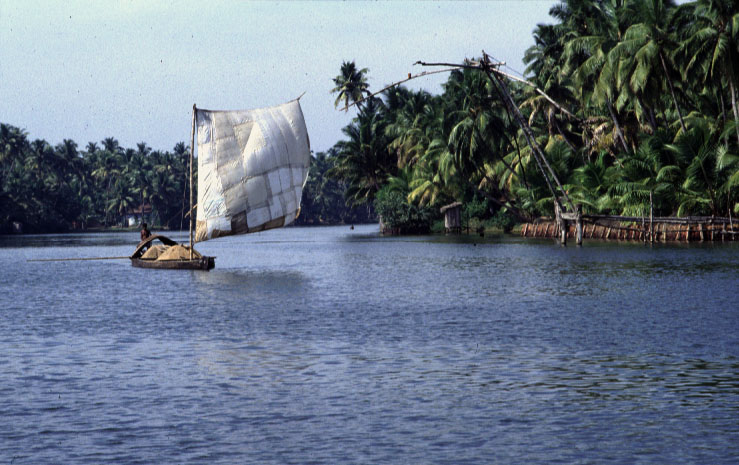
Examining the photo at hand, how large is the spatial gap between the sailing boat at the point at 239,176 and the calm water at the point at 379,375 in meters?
11.7

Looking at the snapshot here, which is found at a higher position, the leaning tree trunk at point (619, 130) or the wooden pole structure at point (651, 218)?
the leaning tree trunk at point (619, 130)

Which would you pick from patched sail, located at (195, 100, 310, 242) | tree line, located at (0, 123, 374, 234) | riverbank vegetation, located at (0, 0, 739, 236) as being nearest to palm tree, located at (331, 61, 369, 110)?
riverbank vegetation, located at (0, 0, 739, 236)

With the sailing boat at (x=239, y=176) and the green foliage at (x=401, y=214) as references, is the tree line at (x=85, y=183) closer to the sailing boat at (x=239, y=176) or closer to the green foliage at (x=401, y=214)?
the green foliage at (x=401, y=214)

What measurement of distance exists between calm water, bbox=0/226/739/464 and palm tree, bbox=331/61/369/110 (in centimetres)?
8736

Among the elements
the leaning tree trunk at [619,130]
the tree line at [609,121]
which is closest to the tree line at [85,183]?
the tree line at [609,121]

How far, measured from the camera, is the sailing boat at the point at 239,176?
44.0m

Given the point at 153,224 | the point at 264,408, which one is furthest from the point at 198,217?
the point at 153,224

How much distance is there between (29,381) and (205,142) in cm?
3003

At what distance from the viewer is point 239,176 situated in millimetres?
44531

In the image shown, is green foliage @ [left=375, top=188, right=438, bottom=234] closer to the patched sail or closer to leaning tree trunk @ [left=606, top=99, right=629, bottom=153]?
leaning tree trunk @ [left=606, top=99, right=629, bottom=153]

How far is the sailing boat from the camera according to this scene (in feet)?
144

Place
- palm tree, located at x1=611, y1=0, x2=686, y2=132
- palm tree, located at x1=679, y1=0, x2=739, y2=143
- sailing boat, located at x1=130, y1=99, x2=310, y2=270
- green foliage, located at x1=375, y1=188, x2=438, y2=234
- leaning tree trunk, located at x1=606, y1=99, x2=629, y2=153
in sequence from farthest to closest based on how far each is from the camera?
green foliage, located at x1=375, y1=188, x2=438, y2=234
leaning tree trunk, located at x1=606, y1=99, x2=629, y2=153
palm tree, located at x1=611, y1=0, x2=686, y2=132
palm tree, located at x1=679, y1=0, x2=739, y2=143
sailing boat, located at x1=130, y1=99, x2=310, y2=270

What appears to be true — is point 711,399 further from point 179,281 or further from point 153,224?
point 153,224

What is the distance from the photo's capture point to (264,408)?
1272 centimetres
